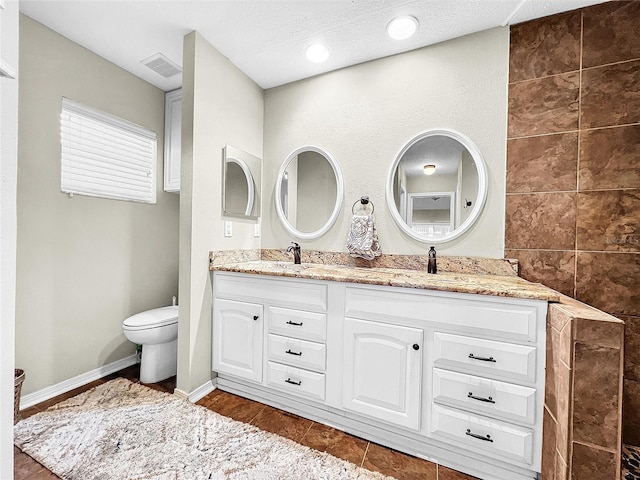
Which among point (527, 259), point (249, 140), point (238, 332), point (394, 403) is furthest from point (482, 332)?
point (249, 140)

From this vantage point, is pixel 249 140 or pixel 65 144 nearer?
pixel 65 144

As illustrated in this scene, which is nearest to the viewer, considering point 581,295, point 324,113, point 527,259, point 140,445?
point 140,445

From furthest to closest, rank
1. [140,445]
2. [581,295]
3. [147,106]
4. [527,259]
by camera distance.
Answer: [147,106] < [527,259] < [581,295] < [140,445]

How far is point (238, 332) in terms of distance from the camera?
185 centimetres

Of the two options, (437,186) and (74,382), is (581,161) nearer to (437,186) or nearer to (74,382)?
(437,186)

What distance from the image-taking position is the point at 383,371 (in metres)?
1.44

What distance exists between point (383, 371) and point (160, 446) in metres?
1.22

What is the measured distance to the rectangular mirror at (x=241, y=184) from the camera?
2.04 meters

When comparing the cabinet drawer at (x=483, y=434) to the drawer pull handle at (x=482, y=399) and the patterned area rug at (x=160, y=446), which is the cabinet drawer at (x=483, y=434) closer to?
the drawer pull handle at (x=482, y=399)

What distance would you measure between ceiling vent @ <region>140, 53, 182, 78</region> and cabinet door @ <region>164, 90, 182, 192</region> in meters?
0.25

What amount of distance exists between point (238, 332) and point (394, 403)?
3.51ft

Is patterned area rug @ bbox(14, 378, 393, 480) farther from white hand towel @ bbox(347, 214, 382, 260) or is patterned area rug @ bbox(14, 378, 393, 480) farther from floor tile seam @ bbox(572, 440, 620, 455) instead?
white hand towel @ bbox(347, 214, 382, 260)

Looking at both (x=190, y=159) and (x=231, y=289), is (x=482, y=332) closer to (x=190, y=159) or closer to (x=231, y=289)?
(x=231, y=289)

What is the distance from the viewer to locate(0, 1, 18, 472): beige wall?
76cm
